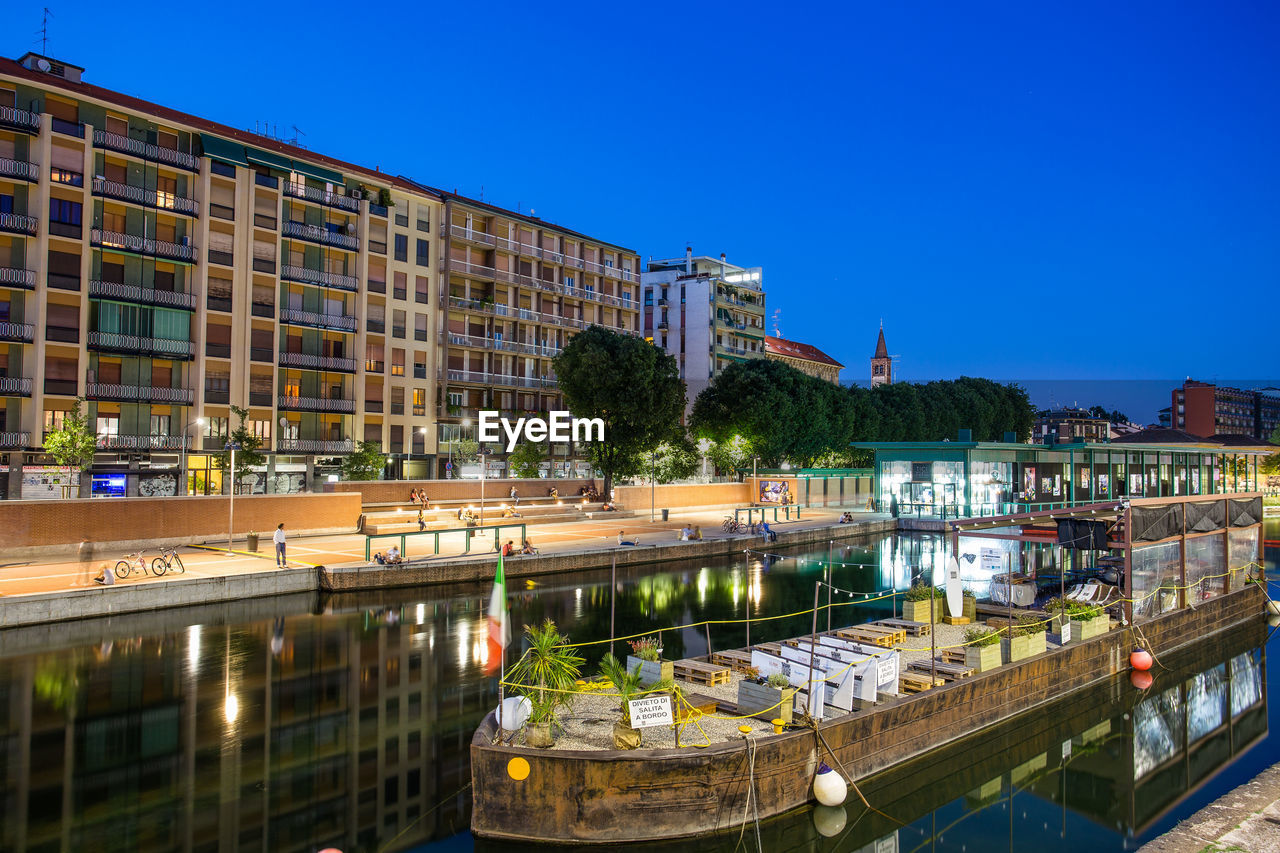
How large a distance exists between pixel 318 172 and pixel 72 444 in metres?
27.4

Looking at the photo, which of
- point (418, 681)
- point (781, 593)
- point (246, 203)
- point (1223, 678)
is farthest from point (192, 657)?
point (246, 203)

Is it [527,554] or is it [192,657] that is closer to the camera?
[192,657]

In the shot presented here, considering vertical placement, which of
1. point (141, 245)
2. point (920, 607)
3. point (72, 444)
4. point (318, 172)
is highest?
point (318, 172)

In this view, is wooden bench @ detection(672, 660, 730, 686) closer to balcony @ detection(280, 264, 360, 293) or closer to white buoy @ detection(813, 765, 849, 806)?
white buoy @ detection(813, 765, 849, 806)

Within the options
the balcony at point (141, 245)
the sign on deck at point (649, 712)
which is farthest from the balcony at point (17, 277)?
the sign on deck at point (649, 712)

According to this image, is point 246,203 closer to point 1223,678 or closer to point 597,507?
point 597,507

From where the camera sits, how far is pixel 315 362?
59.1 meters

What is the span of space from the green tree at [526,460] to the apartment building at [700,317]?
4113 centimetres

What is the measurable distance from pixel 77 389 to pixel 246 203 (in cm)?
1602

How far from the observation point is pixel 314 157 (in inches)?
2434

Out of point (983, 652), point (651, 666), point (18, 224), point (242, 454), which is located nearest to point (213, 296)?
point (18, 224)

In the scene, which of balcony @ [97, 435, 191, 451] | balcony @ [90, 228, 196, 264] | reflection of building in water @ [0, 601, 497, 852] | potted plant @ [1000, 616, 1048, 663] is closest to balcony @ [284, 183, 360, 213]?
balcony @ [90, 228, 196, 264]

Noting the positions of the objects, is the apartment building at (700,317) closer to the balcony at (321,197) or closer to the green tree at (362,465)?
the balcony at (321,197)

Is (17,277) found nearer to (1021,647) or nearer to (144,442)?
(144,442)
